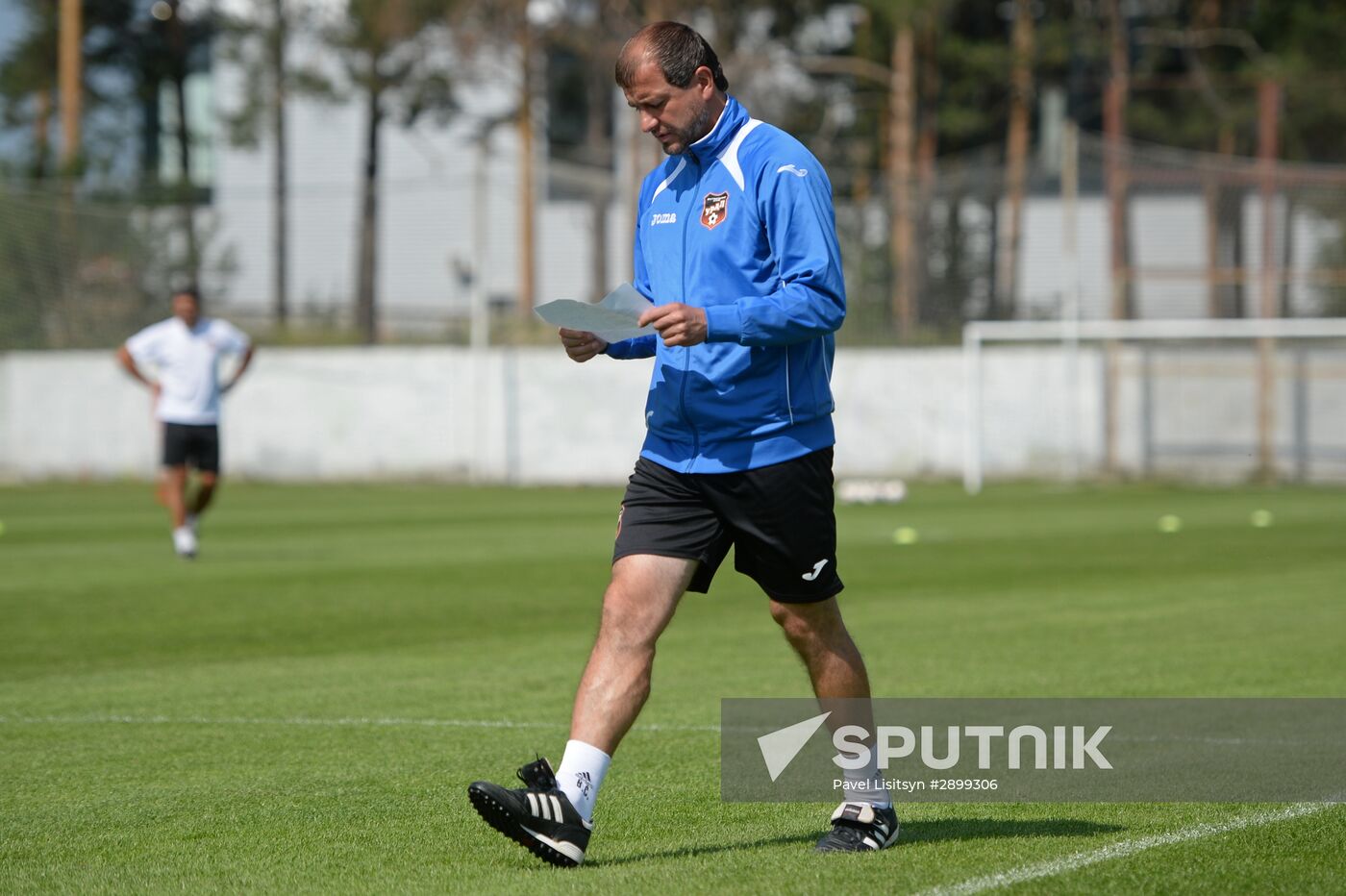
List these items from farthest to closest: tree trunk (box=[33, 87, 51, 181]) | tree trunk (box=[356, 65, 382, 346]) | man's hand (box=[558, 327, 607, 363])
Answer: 1. tree trunk (box=[33, 87, 51, 181])
2. tree trunk (box=[356, 65, 382, 346])
3. man's hand (box=[558, 327, 607, 363])

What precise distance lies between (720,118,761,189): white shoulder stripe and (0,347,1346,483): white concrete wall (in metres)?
25.1

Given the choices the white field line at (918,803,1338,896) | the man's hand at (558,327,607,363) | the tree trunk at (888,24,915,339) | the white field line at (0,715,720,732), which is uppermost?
the tree trunk at (888,24,915,339)

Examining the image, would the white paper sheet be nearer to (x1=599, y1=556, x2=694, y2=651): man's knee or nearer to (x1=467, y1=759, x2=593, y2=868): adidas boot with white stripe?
(x1=599, y1=556, x2=694, y2=651): man's knee

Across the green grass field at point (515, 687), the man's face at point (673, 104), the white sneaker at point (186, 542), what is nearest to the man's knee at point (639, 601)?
the green grass field at point (515, 687)

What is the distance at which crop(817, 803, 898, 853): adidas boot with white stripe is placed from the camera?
5.42 metres

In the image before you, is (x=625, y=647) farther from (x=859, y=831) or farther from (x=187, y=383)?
(x=187, y=383)

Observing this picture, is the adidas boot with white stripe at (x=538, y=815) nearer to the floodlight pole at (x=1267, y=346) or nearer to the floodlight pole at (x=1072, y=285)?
the floodlight pole at (x=1072, y=285)

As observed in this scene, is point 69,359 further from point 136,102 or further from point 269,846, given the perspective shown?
point 269,846

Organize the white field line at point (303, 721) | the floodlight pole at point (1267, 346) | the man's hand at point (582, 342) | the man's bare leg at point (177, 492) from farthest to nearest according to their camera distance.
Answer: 1. the floodlight pole at point (1267, 346)
2. the man's bare leg at point (177, 492)
3. the white field line at point (303, 721)
4. the man's hand at point (582, 342)

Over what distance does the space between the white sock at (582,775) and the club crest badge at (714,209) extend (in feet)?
4.52

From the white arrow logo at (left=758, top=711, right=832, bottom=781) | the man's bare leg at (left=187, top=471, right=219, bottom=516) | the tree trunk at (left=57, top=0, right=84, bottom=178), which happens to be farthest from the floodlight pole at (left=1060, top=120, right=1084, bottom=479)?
the white arrow logo at (left=758, top=711, right=832, bottom=781)

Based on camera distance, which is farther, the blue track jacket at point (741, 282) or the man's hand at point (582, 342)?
the man's hand at point (582, 342)

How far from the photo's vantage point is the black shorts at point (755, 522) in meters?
5.33

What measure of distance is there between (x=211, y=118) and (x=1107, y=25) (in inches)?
718
